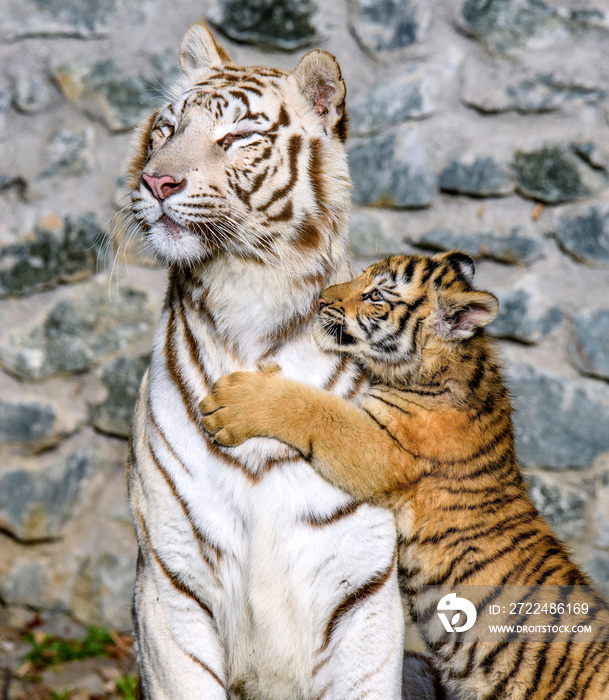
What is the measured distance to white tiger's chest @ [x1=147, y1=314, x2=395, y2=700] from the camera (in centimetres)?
148

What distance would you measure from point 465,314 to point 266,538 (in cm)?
65

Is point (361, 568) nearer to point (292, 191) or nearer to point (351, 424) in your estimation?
point (351, 424)

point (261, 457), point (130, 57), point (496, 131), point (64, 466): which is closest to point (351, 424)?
point (261, 457)

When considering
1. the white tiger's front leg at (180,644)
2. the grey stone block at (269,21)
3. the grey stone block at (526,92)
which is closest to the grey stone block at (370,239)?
the grey stone block at (526,92)

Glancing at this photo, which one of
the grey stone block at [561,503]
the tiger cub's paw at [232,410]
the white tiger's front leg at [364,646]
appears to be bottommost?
the grey stone block at [561,503]

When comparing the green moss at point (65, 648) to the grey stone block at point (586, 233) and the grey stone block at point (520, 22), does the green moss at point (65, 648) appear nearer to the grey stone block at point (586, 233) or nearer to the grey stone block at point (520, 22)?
the grey stone block at point (586, 233)

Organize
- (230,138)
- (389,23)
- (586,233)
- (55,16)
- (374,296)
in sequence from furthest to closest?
(55,16)
(389,23)
(586,233)
(374,296)
(230,138)

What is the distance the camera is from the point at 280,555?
1.48 metres

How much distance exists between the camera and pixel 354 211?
2.84m

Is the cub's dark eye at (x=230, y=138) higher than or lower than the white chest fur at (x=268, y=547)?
higher

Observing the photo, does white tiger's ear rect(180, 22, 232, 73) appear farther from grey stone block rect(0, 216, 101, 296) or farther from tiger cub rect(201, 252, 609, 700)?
grey stone block rect(0, 216, 101, 296)

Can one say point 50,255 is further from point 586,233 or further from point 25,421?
point 586,233

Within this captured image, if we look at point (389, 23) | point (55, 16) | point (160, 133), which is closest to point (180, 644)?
point (160, 133)

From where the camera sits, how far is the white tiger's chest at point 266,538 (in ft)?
4.85
